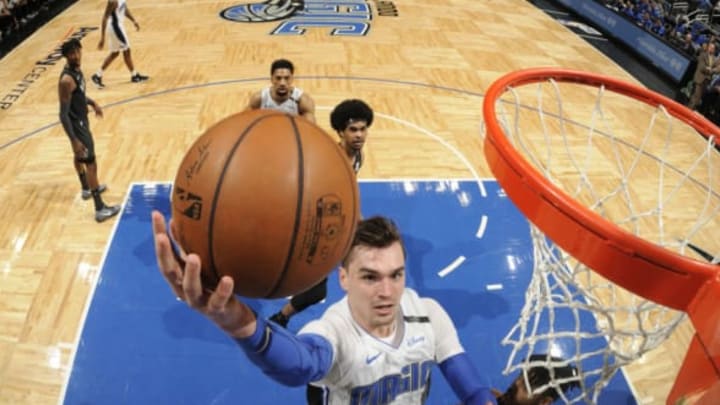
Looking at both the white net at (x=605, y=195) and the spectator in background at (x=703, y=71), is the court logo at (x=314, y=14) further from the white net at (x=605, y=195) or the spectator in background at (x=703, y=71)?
the spectator in background at (x=703, y=71)

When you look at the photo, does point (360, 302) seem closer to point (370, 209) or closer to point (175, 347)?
point (175, 347)

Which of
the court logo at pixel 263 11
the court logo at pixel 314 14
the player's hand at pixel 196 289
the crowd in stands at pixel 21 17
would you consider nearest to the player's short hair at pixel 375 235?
the player's hand at pixel 196 289

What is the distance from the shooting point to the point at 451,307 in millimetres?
4156

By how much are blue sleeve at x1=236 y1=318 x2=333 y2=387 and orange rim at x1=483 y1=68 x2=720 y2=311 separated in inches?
42.1

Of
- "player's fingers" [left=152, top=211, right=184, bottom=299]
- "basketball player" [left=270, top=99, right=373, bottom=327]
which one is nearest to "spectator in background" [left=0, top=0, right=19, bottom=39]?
"basketball player" [left=270, top=99, right=373, bottom=327]

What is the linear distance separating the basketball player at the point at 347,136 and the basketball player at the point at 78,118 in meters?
2.34

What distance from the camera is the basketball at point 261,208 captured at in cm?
153

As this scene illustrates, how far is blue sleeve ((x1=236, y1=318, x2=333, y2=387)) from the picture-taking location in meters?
1.53

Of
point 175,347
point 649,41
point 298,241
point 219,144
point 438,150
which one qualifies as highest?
point 219,144

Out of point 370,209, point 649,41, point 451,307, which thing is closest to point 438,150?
point 370,209

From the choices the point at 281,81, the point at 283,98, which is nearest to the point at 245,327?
the point at 281,81

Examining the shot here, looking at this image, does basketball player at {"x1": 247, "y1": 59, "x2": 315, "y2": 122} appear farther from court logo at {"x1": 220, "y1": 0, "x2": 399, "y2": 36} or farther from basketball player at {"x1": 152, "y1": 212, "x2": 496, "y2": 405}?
court logo at {"x1": 220, "y1": 0, "x2": 399, "y2": 36}

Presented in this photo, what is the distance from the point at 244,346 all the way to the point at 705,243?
527 cm

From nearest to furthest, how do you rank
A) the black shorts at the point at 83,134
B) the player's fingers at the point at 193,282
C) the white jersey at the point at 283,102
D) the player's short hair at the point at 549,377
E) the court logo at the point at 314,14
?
the player's fingers at the point at 193,282 → the player's short hair at the point at 549,377 → the white jersey at the point at 283,102 → the black shorts at the point at 83,134 → the court logo at the point at 314,14
